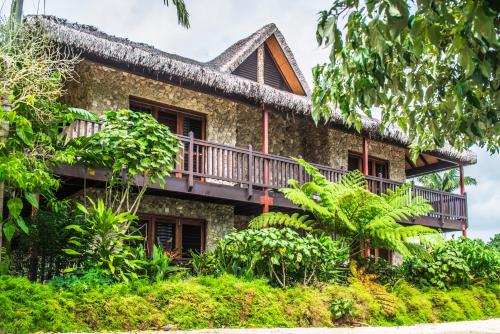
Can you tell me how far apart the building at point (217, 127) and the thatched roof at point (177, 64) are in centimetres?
2

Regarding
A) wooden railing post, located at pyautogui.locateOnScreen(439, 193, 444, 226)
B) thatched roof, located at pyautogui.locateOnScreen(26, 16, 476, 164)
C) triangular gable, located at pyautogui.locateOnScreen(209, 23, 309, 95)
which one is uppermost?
triangular gable, located at pyautogui.locateOnScreen(209, 23, 309, 95)

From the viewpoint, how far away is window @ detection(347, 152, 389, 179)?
762 inches

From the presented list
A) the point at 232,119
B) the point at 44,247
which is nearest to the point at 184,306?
the point at 44,247

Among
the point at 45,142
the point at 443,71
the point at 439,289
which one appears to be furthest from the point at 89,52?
the point at 439,289

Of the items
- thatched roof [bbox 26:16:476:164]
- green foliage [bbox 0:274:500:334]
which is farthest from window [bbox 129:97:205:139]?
green foliage [bbox 0:274:500:334]

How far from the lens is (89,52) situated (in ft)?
38.7

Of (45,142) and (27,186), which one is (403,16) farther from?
(45,142)

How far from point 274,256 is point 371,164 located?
10.6 meters

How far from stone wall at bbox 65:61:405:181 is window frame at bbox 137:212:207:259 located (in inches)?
79.4

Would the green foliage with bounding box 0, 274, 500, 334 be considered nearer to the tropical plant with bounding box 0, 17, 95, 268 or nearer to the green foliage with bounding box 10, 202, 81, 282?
the tropical plant with bounding box 0, 17, 95, 268

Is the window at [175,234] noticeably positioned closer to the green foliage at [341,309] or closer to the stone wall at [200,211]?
the stone wall at [200,211]

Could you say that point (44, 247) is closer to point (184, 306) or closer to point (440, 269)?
point (184, 306)

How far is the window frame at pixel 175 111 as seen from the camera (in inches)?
561

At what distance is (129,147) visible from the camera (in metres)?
10.5
